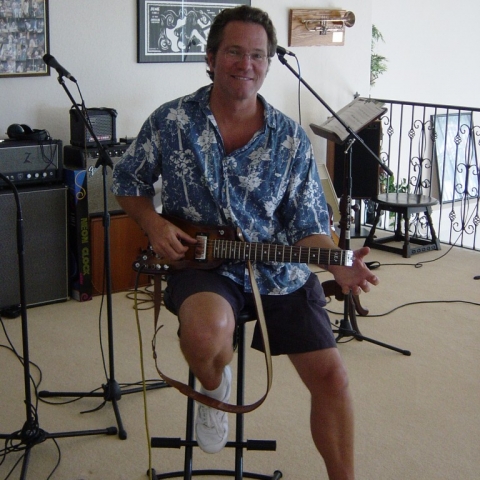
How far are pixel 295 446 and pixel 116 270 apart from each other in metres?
1.82

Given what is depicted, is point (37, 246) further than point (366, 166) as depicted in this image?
No

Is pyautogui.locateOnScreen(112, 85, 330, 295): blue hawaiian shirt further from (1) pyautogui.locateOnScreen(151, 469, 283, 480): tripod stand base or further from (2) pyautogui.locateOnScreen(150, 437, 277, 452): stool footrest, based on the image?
(1) pyautogui.locateOnScreen(151, 469, 283, 480): tripod stand base

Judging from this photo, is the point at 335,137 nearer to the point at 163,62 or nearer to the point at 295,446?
the point at 163,62

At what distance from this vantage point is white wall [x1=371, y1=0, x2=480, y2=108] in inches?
309

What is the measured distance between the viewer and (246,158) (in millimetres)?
2156

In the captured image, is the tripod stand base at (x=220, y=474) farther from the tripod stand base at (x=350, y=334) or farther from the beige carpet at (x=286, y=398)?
the tripod stand base at (x=350, y=334)

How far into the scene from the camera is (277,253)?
2.00m

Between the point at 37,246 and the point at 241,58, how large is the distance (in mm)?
2062

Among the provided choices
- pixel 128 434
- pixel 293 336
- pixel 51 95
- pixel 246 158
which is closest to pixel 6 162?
pixel 51 95

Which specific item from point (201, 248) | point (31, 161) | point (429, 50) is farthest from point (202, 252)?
point (429, 50)

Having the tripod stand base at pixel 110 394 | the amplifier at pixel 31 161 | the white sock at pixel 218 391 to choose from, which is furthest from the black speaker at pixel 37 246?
the white sock at pixel 218 391

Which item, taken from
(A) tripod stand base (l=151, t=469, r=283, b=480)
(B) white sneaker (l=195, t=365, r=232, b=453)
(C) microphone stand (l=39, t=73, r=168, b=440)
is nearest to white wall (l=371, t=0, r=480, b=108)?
(C) microphone stand (l=39, t=73, r=168, b=440)

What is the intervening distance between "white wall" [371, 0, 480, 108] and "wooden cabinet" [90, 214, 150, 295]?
4492mm

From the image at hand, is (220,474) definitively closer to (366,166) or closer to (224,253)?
(224,253)
